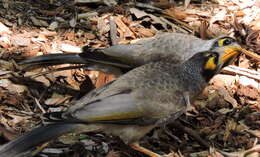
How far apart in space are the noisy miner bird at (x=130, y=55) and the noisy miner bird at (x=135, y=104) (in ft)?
0.90

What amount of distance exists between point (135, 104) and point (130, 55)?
1152 mm

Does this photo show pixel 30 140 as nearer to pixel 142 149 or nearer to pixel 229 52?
pixel 142 149

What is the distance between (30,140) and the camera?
416 centimetres

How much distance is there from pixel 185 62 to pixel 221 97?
2.61 ft

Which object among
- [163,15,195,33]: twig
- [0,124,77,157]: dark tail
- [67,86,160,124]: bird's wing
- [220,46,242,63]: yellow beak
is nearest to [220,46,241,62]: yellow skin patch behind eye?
[220,46,242,63]: yellow beak

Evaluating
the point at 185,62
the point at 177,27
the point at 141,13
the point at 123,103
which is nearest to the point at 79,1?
the point at 141,13

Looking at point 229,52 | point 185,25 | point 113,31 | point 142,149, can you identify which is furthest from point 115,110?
point 185,25

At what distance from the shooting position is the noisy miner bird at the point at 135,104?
14.1ft

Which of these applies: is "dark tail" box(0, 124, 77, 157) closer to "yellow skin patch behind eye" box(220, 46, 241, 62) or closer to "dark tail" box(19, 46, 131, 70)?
"dark tail" box(19, 46, 131, 70)

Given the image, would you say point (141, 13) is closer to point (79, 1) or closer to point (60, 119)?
point (79, 1)

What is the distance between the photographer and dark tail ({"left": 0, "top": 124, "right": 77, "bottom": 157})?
4.11m

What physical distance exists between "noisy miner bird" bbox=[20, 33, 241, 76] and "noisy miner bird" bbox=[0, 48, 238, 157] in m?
0.28

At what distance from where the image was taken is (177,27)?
6.59 m

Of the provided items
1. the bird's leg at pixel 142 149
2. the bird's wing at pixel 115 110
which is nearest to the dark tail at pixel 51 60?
the bird's wing at pixel 115 110
